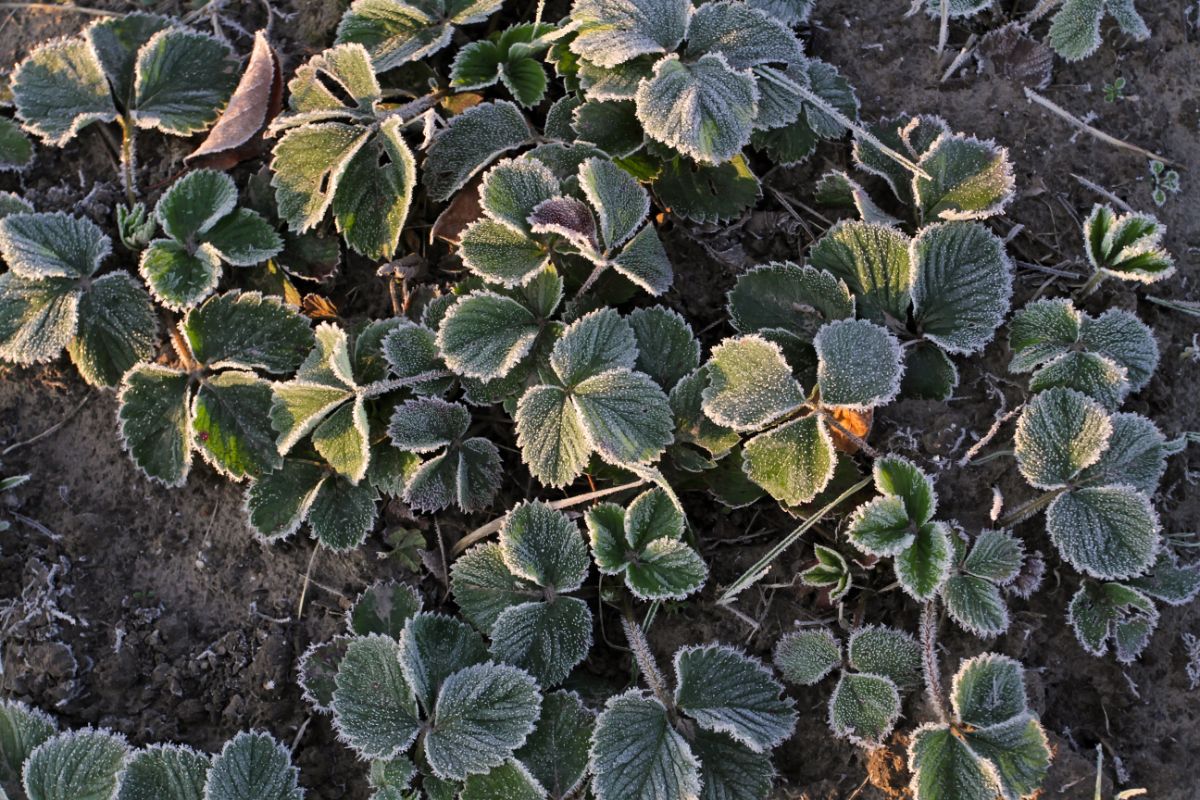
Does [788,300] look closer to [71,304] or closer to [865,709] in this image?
[865,709]

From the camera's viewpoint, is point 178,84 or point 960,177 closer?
point 960,177

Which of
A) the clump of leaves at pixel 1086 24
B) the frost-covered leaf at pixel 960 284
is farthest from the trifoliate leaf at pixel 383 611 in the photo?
the clump of leaves at pixel 1086 24

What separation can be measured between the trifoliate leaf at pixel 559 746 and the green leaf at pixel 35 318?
1.34 metres

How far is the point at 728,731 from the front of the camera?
186 centimetres

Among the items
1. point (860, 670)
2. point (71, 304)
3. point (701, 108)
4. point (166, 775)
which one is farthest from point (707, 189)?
point (166, 775)

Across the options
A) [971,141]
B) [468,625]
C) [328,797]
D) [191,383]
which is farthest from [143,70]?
[971,141]

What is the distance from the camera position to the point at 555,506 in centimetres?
207

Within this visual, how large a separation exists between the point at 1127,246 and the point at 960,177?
1.21 ft

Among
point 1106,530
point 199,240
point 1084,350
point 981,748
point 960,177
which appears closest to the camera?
point 981,748

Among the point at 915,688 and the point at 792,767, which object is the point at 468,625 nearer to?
the point at 792,767

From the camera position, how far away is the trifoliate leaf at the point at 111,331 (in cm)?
221

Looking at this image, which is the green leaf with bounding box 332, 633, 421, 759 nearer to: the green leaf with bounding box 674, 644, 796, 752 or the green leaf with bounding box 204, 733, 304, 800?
the green leaf with bounding box 204, 733, 304, 800

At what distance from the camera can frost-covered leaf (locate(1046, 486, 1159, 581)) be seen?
1.89 m

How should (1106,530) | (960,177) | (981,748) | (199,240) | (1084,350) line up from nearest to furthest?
(981,748), (1106,530), (1084,350), (960,177), (199,240)
